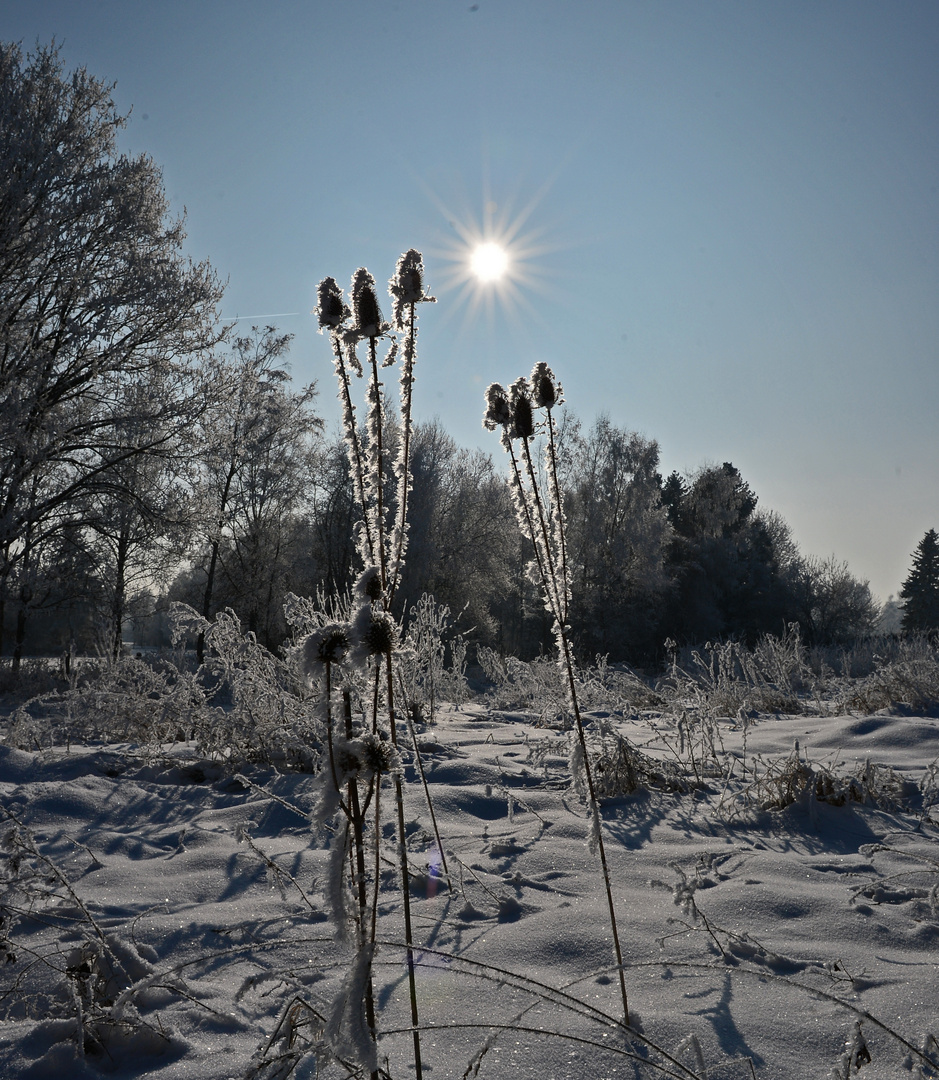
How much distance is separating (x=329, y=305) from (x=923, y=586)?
37711mm

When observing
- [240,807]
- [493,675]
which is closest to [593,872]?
[240,807]

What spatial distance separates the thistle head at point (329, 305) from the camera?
Answer: 1283 mm

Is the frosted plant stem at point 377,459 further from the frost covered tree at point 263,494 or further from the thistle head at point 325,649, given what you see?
the frost covered tree at point 263,494

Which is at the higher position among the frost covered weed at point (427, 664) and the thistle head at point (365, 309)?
→ the thistle head at point (365, 309)

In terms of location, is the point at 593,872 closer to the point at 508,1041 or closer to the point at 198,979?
the point at 508,1041

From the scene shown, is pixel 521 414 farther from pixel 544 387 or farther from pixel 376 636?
pixel 376 636

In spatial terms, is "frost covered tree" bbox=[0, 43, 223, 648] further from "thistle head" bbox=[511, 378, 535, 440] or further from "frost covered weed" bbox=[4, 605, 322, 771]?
"thistle head" bbox=[511, 378, 535, 440]

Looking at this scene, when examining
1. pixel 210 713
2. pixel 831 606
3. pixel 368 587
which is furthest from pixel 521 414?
pixel 831 606

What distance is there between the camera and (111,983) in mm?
1625

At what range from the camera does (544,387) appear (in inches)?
65.6

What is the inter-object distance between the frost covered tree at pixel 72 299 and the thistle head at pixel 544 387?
31.3ft

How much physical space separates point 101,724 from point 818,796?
16.0 ft

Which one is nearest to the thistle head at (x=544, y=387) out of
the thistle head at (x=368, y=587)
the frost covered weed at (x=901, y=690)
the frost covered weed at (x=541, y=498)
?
the frost covered weed at (x=541, y=498)

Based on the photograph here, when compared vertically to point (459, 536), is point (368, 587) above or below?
below
